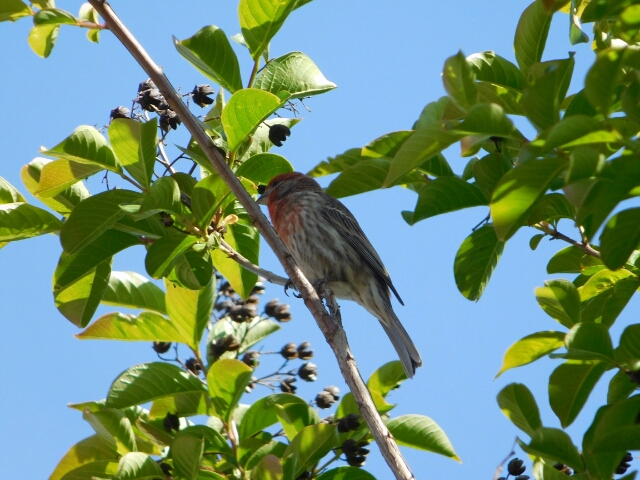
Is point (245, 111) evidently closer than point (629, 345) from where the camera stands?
No

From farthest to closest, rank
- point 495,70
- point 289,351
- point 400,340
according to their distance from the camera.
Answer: point 400,340, point 289,351, point 495,70

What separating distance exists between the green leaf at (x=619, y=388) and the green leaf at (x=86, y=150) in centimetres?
217

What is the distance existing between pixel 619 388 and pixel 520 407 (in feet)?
1.34

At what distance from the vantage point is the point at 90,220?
2936 mm

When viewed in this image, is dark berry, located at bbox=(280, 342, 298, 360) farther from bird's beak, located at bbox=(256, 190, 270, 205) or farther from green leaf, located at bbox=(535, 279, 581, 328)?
bird's beak, located at bbox=(256, 190, 270, 205)

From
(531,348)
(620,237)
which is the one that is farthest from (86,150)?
(620,237)

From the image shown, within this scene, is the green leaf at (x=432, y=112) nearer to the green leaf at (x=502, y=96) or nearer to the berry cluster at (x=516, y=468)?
the green leaf at (x=502, y=96)

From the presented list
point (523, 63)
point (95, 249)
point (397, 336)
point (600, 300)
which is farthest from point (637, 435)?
point (397, 336)

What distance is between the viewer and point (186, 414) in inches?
134

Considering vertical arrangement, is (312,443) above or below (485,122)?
below

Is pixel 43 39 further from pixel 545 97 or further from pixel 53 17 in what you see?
pixel 545 97

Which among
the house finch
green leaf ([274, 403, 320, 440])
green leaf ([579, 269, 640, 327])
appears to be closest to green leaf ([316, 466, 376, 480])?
green leaf ([274, 403, 320, 440])

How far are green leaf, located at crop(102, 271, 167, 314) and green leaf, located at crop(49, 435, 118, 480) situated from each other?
0.68 metres

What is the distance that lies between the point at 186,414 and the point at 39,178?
1.24 metres
